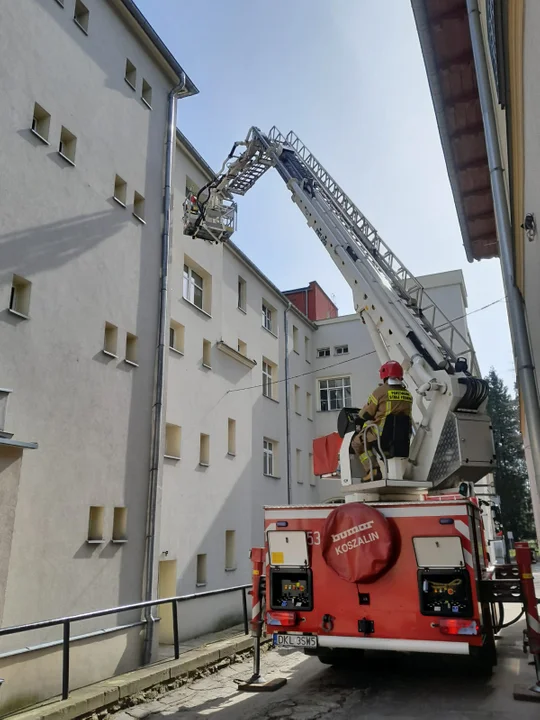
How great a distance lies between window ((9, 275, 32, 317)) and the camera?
8.74 m

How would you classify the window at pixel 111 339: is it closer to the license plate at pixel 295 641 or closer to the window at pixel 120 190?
the window at pixel 120 190

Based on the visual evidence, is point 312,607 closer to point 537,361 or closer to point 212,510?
point 537,361

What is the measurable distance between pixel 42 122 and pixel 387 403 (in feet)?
25.0

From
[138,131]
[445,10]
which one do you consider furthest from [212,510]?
[445,10]

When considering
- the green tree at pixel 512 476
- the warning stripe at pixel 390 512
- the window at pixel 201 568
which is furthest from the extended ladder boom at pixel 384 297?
the green tree at pixel 512 476

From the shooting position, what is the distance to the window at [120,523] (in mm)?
10266

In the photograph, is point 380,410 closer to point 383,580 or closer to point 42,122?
point 383,580

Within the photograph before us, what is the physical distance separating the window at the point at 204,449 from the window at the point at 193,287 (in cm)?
363

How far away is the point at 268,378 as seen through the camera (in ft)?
69.5

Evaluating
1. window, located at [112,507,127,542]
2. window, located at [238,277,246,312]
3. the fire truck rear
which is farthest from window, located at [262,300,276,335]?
the fire truck rear

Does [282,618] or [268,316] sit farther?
[268,316]

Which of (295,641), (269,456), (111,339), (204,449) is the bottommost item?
(295,641)

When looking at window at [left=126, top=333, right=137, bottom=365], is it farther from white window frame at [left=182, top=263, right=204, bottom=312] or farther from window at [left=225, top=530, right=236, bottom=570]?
window at [left=225, top=530, right=236, bottom=570]

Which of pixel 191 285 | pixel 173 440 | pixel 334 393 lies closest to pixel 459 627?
pixel 173 440
